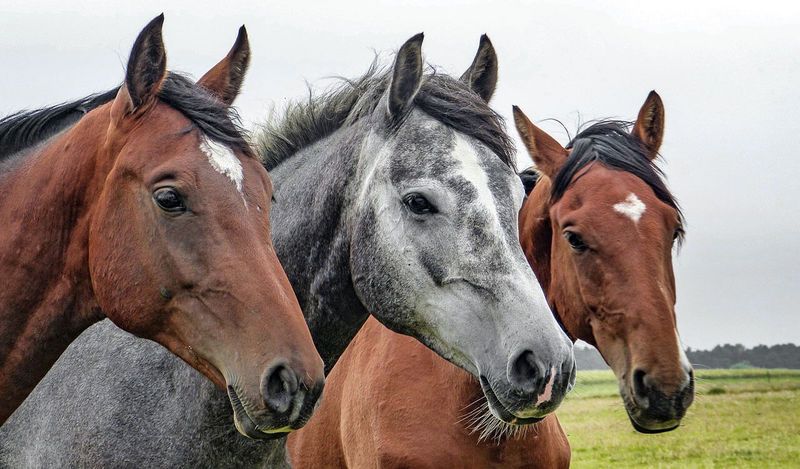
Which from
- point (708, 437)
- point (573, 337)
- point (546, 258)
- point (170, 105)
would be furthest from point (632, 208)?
point (708, 437)

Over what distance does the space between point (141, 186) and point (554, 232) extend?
3.31m

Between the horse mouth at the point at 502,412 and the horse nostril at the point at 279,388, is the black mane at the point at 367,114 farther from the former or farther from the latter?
the horse nostril at the point at 279,388

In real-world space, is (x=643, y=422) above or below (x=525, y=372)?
below

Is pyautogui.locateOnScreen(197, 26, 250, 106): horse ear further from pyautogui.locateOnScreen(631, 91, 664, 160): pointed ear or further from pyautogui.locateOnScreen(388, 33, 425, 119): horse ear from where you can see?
pyautogui.locateOnScreen(631, 91, 664, 160): pointed ear

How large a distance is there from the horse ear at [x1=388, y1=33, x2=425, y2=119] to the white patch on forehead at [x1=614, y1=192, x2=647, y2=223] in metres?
1.75

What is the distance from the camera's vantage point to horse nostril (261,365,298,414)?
10.8 feet

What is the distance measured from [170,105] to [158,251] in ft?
2.54

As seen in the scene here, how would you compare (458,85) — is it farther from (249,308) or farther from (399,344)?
(249,308)

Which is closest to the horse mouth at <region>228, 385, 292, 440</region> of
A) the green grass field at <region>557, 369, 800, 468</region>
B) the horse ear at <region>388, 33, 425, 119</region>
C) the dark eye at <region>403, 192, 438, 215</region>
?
the dark eye at <region>403, 192, 438, 215</region>

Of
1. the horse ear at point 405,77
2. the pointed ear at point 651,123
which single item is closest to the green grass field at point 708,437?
the pointed ear at point 651,123

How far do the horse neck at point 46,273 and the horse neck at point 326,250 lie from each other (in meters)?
1.25

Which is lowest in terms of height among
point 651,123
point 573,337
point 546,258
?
point 573,337

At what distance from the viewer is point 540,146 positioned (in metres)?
6.78

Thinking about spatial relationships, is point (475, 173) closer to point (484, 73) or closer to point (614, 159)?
point (484, 73)
